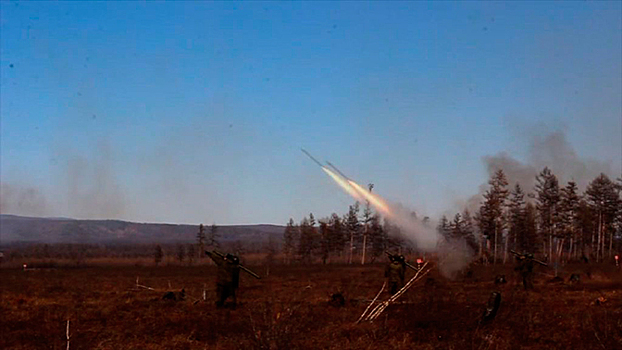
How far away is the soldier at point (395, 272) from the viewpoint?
2698cm

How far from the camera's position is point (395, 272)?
2711 centimetres

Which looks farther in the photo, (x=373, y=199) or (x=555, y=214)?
(x=555, y=214)

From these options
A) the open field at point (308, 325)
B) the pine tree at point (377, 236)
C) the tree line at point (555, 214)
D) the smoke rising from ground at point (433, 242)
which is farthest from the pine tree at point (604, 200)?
the open field at point (308, 325)

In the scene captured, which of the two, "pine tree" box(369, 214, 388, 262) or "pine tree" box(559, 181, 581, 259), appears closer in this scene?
"pine tree" box(559, 181, 581, 259)

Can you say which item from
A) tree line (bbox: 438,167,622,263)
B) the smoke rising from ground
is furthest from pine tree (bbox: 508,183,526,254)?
the smoke rising from ground

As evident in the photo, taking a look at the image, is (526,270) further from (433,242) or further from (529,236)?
(529,236)

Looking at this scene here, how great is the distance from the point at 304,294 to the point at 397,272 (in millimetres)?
4070

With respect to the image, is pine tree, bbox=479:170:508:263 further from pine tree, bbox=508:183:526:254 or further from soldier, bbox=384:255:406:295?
soldier, bbox=384:255:406:295

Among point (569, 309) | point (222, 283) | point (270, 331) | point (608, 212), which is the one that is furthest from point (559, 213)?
point (270, 331)

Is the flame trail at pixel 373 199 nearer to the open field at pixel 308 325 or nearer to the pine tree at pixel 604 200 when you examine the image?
the open field at pixel 308 325

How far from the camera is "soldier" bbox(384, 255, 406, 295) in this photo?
88.5 feet

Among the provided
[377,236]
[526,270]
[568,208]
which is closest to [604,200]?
[568,208]

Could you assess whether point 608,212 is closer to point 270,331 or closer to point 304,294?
point 304,294

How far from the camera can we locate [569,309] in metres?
21.6
